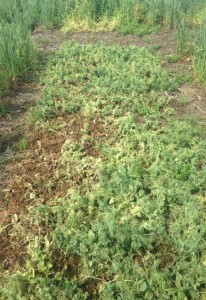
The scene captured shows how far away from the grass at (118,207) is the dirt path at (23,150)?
0.12 m

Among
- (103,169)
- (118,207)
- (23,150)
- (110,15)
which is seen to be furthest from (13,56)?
(110,15)

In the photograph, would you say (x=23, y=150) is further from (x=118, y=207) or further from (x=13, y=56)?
(x=13, y=56)

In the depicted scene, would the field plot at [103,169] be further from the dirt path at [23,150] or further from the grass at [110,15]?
the grass at [110,15]

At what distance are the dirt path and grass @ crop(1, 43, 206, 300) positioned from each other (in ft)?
0.38

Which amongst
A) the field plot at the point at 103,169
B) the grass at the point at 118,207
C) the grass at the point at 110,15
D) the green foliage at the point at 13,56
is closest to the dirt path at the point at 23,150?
the field plot at the point at 103,169

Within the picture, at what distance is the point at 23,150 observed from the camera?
12.9ft

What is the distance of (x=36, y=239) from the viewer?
2.74 meters

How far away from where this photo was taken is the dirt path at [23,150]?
3070mm

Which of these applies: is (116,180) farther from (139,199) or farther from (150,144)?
(150,144)

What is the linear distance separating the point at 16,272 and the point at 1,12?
627cm

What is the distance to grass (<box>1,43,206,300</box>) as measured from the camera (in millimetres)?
2479

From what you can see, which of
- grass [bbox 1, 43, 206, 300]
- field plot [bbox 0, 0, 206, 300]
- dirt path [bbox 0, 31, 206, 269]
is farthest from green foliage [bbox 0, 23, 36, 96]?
grass [bbox 1, 43, 206, 300]

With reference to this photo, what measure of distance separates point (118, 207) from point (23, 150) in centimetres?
141

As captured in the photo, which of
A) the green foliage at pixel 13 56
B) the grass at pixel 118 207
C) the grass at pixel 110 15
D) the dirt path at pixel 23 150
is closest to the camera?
the grass at pixel 118 207
